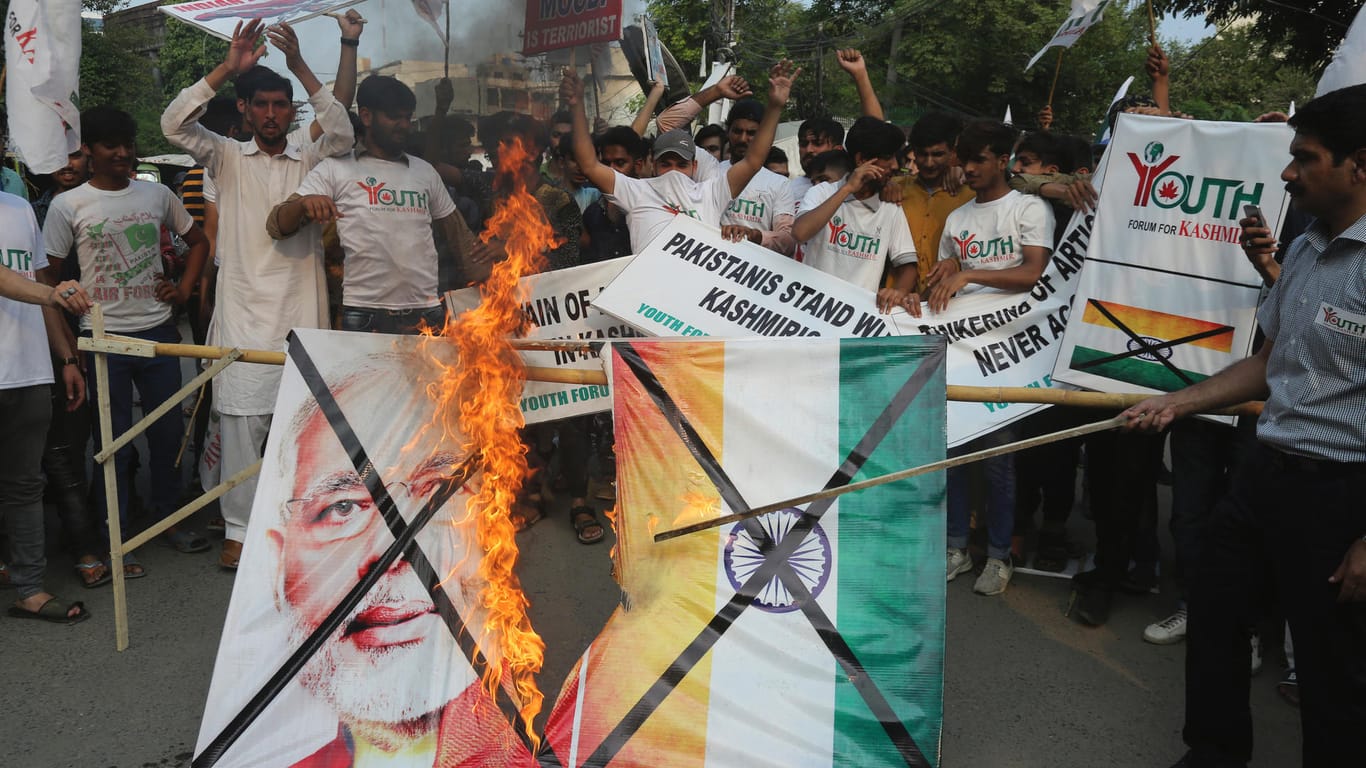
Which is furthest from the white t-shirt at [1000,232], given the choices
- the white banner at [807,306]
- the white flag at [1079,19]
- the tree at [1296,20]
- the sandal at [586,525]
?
the tree at [1296,20]

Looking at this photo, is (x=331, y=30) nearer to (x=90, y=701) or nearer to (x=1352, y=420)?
(x=90, y=701)

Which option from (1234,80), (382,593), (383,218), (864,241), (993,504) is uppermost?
(1234,80)

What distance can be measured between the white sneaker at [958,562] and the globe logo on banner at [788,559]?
2.17 m

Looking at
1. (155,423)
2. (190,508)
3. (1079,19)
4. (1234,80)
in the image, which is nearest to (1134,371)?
(1079,19)

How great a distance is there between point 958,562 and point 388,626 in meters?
3.01

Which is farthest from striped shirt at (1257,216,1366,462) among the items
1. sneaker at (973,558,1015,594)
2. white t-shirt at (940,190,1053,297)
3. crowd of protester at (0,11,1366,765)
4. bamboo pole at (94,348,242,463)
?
bamboo pole at (94,348,242,463)

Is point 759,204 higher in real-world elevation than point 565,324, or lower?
higher

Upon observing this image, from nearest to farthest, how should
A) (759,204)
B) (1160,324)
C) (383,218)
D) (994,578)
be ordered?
(1160,324), (383,218), (994,578), (759,204)

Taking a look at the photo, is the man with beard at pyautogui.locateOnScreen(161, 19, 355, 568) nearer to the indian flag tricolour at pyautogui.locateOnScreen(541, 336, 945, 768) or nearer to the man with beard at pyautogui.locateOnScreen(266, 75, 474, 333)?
the man with beard at pyautogui.locateOnScreen(266, 75, 474, 333)

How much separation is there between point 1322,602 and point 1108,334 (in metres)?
1.78

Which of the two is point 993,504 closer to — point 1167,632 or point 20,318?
point 1167,632

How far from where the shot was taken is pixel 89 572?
16.3 ft

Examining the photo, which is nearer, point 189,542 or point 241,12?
point 241,12

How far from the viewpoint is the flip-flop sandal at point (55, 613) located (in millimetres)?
4508
